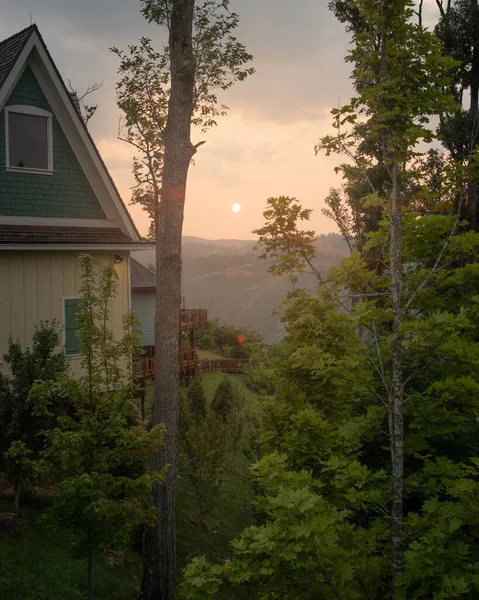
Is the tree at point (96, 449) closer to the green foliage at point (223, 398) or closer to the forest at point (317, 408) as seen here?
the forest at point (317, 408)

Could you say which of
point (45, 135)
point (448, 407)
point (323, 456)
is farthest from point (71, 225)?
point (448, 407)

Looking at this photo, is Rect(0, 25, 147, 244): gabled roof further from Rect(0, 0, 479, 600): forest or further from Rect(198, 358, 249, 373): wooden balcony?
Rect(198, 358, 249, 373): wooden balcony

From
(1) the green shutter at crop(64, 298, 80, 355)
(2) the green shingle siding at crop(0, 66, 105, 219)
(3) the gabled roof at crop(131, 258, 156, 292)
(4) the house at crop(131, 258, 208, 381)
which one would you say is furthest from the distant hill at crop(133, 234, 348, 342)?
(1) the green shutter at crop(64, 298, 80, 355)

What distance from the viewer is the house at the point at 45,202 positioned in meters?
13.1

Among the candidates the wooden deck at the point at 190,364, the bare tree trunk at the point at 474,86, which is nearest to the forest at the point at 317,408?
the wooden deck at the point at 190,364

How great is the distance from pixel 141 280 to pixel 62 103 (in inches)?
689

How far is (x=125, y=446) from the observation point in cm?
830

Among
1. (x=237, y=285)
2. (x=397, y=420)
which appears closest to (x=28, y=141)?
(x=397, y=420)

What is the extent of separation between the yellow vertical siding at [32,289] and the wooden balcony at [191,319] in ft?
59.7

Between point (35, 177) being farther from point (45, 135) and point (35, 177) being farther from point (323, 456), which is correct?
point (323, 456)

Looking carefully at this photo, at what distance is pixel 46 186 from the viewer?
46.2 feet

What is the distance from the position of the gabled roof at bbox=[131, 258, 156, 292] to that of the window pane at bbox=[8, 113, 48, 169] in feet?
51.7

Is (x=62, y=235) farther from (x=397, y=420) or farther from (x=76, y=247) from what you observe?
(x=397, y=420)

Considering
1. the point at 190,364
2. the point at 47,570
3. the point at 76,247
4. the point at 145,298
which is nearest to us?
the point at 47,570
